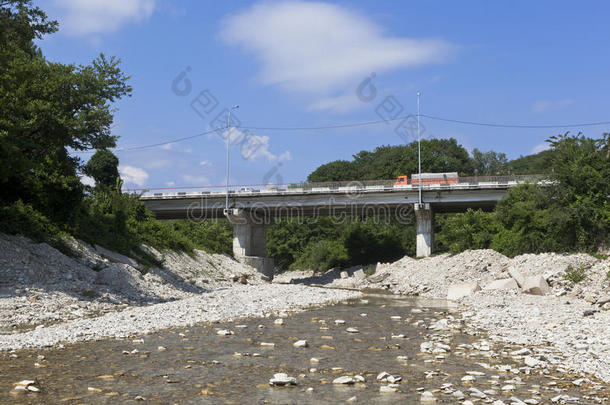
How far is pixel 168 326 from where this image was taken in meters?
15.3

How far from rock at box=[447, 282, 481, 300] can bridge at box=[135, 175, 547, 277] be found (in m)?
24.1

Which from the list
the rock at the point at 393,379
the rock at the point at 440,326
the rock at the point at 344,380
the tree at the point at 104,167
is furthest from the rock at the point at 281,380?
the tree at the point at 104,167

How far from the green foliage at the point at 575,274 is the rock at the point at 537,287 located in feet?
4.51

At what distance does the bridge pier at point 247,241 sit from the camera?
58.1 meters

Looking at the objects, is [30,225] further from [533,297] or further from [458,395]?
[533,297]

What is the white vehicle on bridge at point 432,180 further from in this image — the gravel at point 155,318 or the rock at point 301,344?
the rock at point 301,344

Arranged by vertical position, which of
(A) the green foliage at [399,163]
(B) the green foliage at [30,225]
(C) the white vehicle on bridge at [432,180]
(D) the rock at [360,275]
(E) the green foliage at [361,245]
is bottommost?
(D) the rock at [360,275]

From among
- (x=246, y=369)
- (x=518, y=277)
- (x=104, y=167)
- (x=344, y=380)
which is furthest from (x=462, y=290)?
(x=104, y=167)

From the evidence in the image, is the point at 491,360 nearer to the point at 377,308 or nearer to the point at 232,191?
the point at 377,308

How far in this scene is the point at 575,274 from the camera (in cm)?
2567

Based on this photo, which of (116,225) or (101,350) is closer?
(101,350)

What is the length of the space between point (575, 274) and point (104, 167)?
53.4 metres

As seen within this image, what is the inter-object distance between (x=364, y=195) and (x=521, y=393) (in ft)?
159

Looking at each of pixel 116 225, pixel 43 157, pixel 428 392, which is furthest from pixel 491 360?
pixel 116 225
